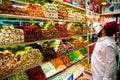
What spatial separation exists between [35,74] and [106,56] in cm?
121

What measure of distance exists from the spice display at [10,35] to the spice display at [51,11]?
784 millimetres

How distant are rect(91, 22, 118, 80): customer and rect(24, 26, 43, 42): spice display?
0.97 metres

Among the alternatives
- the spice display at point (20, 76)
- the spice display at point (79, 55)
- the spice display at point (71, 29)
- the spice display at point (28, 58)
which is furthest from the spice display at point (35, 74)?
Answer: the spice display at point (79, 55)

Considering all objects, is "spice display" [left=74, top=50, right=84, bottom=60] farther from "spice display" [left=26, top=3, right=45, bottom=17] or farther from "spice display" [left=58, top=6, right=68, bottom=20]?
"spice display" [left=26, top=3, right=45, bottom=17]

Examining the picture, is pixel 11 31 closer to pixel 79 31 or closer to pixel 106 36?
pixel 106 36

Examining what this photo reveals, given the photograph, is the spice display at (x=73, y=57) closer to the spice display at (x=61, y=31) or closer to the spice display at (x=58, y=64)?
the spice display at (x=58, y=64)

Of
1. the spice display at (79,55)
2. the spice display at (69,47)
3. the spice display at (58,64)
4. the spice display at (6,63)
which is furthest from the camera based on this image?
the spice display at (79,55)

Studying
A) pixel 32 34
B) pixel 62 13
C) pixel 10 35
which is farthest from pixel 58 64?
pixel 10 35

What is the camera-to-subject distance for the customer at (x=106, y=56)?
2844 millimetres

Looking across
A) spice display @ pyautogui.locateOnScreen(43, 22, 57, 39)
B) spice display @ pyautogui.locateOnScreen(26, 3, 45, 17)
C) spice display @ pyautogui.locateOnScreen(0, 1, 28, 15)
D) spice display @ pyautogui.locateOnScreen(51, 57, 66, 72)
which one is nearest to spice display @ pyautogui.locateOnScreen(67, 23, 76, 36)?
spice display @ pyautogui.locateOnScreen(51, 57, 66, 72)

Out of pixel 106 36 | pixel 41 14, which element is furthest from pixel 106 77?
pixel 41 14

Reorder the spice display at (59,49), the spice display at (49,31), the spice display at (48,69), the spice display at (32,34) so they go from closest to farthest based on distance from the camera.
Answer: the spice display at (32,34), the spice display at (49,31), the spice display at (48,69), the spice display at (59,49)

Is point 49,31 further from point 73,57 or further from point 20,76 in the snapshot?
point 73,57

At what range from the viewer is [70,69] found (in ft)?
14.6
